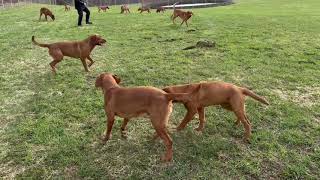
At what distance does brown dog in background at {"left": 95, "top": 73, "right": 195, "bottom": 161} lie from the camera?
511cm

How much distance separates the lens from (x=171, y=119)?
6664 millimetres

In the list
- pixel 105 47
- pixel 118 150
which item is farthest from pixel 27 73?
pixel 118 150

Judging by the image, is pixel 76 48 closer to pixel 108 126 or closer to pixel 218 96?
pixel 108 126

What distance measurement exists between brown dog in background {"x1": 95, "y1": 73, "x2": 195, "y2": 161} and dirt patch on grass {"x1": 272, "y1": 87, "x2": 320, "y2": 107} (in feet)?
9.30

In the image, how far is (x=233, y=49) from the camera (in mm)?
11719

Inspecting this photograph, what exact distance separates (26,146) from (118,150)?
134 centimetres

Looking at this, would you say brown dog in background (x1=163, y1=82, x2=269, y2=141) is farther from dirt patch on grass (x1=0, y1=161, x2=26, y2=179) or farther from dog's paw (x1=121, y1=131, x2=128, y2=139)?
dirt patch on grass (x1=0, y1=161, x2=26, y2=179)

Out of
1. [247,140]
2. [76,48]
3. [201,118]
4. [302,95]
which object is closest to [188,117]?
[201,118]

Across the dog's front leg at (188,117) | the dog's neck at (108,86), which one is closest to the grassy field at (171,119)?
the dog's front leg at (188,117)

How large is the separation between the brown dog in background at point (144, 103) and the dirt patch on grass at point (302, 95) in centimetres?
283

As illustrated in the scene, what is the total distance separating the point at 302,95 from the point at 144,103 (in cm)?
388

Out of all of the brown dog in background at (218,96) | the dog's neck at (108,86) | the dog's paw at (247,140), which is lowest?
the dog's paw at (247,140)

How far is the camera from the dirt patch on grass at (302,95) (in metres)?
7.40

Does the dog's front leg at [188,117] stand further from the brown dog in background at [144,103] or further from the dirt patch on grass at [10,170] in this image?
the dirt patch on grass at [10,170]
